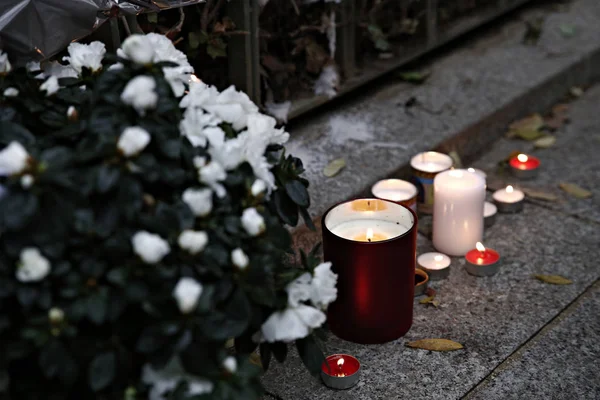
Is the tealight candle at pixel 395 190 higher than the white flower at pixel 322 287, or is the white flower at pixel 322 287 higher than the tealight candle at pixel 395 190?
the white flower at pixel 322 287

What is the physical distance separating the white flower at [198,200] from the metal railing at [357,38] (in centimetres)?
107

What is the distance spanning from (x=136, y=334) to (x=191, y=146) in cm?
33

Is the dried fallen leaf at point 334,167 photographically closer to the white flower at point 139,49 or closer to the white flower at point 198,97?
the white flower at point 198,97

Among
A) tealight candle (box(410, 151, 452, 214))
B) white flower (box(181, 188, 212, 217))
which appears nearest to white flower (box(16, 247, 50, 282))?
white flower (box(181, 188, 212, 217))

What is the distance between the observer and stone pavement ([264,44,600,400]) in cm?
168

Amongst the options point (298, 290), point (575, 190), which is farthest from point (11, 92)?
point (575, 190)

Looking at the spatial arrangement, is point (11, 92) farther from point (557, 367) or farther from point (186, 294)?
point (557, 367)

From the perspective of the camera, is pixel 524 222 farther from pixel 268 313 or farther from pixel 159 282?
pixel 159 282

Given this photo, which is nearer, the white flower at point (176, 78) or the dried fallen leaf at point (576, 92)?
the white flower at point (176, 78)

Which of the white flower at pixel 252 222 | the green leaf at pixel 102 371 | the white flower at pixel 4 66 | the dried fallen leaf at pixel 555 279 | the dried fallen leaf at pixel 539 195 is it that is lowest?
the dried fallen leaf at pixel 539 195

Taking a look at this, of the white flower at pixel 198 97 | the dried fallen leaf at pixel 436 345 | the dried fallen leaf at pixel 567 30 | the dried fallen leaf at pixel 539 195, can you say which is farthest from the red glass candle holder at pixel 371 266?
the dried fallen leaf at pixel 567 30

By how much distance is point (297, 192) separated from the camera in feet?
4.63

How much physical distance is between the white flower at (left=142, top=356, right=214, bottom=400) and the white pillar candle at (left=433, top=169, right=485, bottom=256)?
1.13 metres

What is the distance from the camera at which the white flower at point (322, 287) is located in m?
1.35
